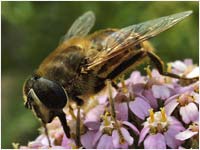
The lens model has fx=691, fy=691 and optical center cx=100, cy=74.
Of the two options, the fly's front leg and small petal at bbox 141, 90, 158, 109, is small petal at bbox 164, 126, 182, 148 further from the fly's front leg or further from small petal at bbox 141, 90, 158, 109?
the fly's front leg

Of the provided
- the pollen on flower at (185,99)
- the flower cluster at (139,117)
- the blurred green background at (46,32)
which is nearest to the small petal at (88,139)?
the flower cluster at (139,117)

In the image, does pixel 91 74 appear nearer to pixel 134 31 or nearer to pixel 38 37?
pixel 134 31

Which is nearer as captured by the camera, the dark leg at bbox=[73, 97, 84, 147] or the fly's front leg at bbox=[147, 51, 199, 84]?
the dark leg at bbox=[73, 97, 84, 147]

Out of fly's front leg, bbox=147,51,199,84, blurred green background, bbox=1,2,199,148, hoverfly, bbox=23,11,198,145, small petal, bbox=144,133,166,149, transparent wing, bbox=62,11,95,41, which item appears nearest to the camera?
small petal, bbox=144,133,166,149

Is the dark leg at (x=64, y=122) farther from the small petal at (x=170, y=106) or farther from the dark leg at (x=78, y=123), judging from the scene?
the small petal at (x=170, y=106)

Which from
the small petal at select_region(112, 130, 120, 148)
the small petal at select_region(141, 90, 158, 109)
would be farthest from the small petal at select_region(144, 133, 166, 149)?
the small petal at select_region(141, 90, 158, 109)

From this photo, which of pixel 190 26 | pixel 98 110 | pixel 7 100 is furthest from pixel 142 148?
pixel 7 100
